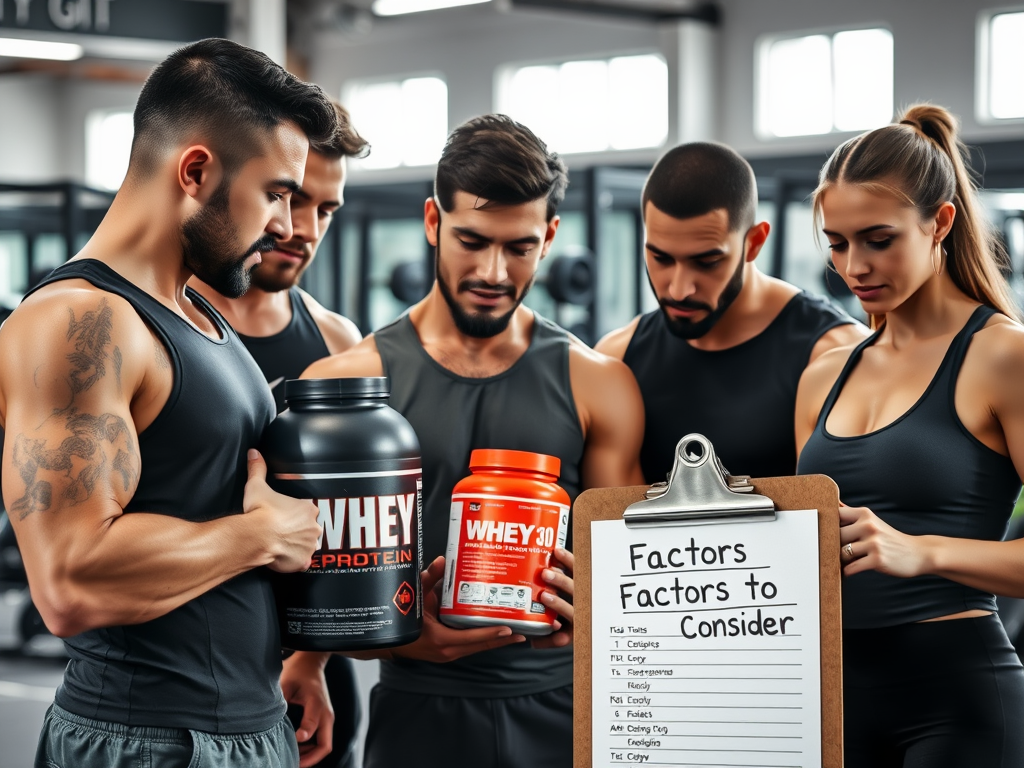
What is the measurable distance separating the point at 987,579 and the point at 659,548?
0.51 m

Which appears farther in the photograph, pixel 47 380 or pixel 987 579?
pixel 987 579

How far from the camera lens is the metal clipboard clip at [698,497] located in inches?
56.1

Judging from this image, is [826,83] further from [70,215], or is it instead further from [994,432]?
[994,432]

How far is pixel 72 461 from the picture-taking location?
1.33m

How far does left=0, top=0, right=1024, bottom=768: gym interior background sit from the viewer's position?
221 inches

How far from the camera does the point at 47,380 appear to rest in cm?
133

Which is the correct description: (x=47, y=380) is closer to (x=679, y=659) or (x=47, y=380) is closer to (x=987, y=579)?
(x=679, y=659)

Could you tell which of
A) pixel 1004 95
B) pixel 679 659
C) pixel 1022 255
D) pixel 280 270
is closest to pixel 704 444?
pixel 679 659

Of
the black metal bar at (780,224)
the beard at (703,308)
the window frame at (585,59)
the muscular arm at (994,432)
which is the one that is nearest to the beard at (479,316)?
the beard at (703,308)

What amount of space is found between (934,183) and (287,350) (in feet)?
4.23

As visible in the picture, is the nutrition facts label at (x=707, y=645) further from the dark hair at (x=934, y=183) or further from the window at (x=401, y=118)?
the window at (x=401, y=118)

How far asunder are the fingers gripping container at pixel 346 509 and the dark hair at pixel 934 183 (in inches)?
33.7

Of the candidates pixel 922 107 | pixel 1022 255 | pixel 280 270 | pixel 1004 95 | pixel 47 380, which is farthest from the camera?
pixel 1004 95

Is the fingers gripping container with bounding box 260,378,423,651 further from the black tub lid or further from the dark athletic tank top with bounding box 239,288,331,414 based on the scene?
the dark athletic tank top with bounding box 239,288,331,414
